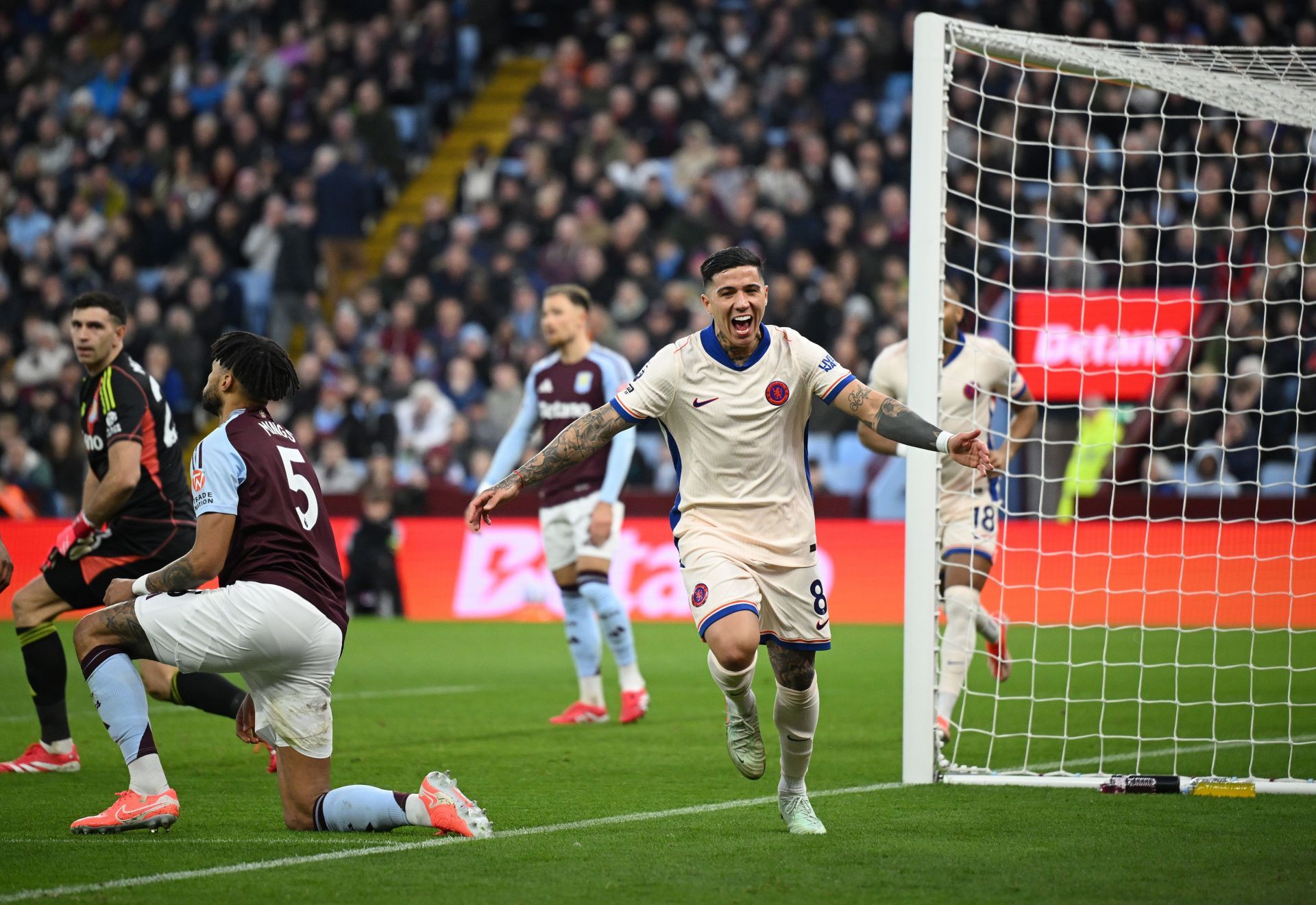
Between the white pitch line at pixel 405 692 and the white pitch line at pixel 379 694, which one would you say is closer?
the white pitch line at pixel 379 694

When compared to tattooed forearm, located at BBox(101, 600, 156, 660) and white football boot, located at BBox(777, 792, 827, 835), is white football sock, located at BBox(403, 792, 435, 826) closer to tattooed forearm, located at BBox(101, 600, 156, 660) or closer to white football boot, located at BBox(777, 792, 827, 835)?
tattooed forearm, located at BBox(101, 600, 156, 660)

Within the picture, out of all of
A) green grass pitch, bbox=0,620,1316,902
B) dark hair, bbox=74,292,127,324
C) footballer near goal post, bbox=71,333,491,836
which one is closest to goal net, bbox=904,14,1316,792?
green grass pitch, bbox=0,620,1316,902

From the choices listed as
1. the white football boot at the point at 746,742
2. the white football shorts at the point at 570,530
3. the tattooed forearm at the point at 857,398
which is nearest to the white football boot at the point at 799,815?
the white football boot at the point at 746,742

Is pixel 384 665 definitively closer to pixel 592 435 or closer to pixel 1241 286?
pixel 592 435

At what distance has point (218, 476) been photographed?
5.73 metres

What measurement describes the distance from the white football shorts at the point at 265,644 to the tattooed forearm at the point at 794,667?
5.37 ft

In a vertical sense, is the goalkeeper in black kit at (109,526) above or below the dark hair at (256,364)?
below

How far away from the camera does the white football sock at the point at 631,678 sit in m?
9.76

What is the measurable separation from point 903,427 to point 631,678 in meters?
4.42

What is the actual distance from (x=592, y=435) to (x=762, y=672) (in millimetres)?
6456

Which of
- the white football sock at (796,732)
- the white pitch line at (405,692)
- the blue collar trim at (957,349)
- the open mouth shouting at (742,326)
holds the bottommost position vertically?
the white pitch line at (405,692)

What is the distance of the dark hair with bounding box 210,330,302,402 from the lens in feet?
19.4

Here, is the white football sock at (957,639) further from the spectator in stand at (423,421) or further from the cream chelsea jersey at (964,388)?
the spectator in stand at (423,421)

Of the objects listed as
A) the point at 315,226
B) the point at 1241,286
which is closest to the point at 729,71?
the point at 315,226
